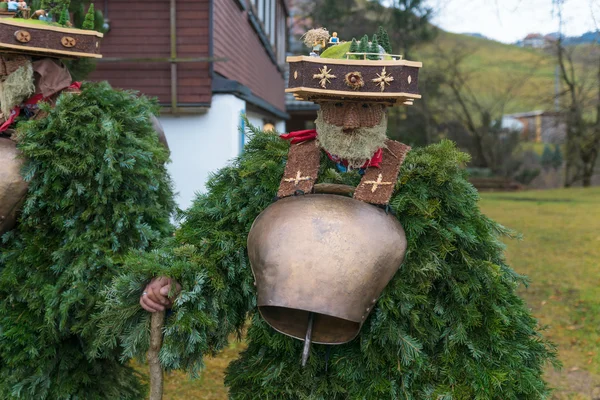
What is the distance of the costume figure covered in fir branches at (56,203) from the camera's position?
3.09 m

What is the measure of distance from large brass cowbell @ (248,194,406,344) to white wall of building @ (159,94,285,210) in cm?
565

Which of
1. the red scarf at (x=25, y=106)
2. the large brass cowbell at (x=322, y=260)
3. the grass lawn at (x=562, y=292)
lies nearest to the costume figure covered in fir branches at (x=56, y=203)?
the red scarf at (x=25, y=106)

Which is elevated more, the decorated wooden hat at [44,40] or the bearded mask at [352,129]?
the decorated wooden hat at [44,40]

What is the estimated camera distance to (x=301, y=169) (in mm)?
2467

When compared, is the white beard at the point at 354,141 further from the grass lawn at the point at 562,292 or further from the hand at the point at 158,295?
the grass lawn at the point at 562,292

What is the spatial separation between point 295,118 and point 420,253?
61.7ft

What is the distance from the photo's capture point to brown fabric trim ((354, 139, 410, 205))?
7.71 feet

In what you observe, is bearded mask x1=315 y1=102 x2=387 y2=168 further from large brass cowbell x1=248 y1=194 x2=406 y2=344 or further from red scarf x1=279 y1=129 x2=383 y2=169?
large brass cowbell x1=248 y1=194 x2=406 y2=344

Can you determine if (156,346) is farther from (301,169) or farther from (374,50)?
(374,50)

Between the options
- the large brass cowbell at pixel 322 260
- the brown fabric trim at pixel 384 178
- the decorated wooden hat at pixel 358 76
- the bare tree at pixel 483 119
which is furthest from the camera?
the bare tree at pixel 483 119

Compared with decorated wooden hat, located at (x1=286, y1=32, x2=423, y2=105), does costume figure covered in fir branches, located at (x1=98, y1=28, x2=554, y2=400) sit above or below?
below

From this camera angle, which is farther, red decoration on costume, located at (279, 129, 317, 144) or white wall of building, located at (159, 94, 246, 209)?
white wall of building, located at (159, 94, 246, 209)

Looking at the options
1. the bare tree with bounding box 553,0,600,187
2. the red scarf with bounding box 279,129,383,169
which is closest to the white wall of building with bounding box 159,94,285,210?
the red scarf with bounding box 279,129,383,169

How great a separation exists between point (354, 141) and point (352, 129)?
0.17ft
